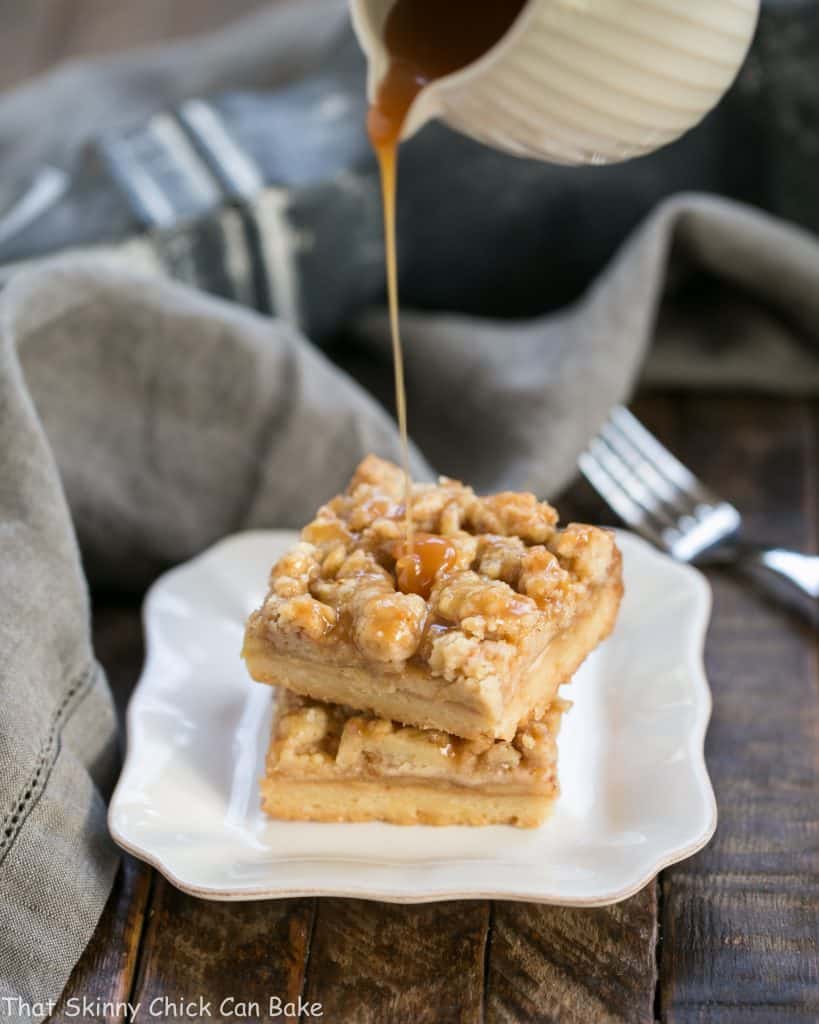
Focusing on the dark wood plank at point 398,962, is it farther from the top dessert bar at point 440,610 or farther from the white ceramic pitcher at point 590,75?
the white ceramic pitcher at point 590,75

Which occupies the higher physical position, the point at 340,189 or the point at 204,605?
the point at 340,189

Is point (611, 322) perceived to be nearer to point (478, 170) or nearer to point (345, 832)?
point (478, 170)

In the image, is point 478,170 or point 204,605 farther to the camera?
point 478,170

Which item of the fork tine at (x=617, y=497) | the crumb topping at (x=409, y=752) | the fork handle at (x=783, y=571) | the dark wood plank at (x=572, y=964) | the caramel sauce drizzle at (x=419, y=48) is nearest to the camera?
the dark wood plank at (x=572, y=964)

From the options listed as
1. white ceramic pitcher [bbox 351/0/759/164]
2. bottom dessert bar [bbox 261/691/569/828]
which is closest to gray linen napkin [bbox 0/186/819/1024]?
bottom dessert bar [bbox 261/691/569/828]

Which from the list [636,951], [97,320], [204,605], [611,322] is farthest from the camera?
[611,322]

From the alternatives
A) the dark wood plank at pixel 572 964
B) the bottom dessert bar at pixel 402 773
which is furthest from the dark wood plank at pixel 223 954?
the dark wood plank at pixel 572 964

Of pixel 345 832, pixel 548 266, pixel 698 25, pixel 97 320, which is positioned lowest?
pixel 548 266

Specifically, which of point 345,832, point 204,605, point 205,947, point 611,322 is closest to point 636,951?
point 345,832

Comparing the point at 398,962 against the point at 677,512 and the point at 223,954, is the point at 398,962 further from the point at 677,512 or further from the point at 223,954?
the point at 677,512
